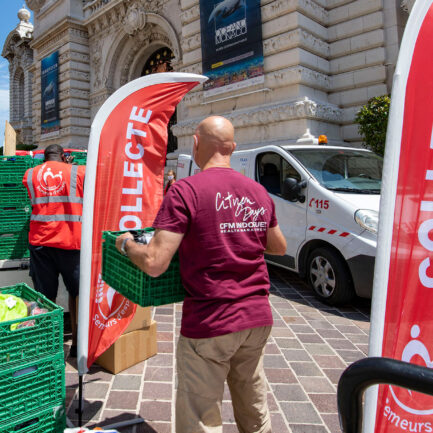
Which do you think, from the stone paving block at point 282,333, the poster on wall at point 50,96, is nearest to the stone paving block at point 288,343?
the stone paving block at point 282,333

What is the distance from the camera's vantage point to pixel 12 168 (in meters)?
4.51

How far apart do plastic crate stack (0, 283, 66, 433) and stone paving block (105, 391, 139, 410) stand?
2.29ft

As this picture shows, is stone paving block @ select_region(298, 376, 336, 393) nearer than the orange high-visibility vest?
Yes

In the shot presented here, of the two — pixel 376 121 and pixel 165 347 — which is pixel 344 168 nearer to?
pixel 165 347

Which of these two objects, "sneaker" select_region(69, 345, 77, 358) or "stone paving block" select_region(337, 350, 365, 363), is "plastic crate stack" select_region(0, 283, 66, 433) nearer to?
"sneaker" select_region(69, 345, 77, 358)

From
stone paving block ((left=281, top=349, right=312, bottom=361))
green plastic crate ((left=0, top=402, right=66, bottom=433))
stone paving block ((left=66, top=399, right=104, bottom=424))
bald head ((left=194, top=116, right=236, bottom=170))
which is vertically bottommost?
stone paving block ((left=66, top=399, right=104, bottom=424))

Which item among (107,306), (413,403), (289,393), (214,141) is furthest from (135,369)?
(413,403)

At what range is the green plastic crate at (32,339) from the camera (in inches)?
80.2

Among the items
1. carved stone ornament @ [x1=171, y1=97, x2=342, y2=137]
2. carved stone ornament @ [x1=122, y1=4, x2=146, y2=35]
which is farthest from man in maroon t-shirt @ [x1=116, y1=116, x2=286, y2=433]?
carved stone ornament @ [x1=122, y1=4, x2=146, y2=35]

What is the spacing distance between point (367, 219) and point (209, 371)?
359cm

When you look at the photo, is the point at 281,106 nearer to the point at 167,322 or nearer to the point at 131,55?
the point at 167,322

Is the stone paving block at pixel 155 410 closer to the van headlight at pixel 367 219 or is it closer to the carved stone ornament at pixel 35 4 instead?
the van headlight at pixel 367 219

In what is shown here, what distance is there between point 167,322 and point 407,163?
3.77 metres

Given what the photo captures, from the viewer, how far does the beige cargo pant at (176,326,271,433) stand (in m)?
1.77
